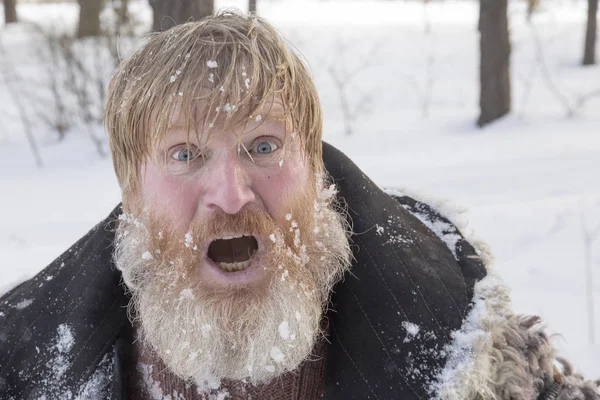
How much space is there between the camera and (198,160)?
5.51 ft

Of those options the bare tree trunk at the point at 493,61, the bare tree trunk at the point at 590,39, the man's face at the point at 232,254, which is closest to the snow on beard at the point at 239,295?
the man's face at the point at 232,254

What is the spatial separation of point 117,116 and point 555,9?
52.7 ft

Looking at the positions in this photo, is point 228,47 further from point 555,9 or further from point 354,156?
point 555,9

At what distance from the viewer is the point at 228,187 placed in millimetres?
1612

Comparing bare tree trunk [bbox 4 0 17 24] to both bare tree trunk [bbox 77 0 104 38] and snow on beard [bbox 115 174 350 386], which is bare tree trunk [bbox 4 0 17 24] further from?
snow on beard [bbox 115 174 350 386]

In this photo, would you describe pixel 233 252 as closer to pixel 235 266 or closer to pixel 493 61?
pixel 235 266

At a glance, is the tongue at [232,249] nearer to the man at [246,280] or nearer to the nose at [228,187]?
the man at [246,280]

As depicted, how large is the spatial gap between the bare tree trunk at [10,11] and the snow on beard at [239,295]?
16.7m

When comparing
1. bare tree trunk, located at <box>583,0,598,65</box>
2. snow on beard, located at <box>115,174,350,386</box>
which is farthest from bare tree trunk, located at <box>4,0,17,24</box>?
snow on beard, located at <box>115,174,350,386</box>

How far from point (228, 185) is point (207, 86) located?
0.82 ft

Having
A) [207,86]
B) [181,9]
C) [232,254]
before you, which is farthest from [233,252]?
[181,9]

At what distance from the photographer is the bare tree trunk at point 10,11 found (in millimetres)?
16547

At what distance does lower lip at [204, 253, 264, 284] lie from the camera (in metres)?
1.70

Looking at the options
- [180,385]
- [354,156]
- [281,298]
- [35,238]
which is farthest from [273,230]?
[354,156]
